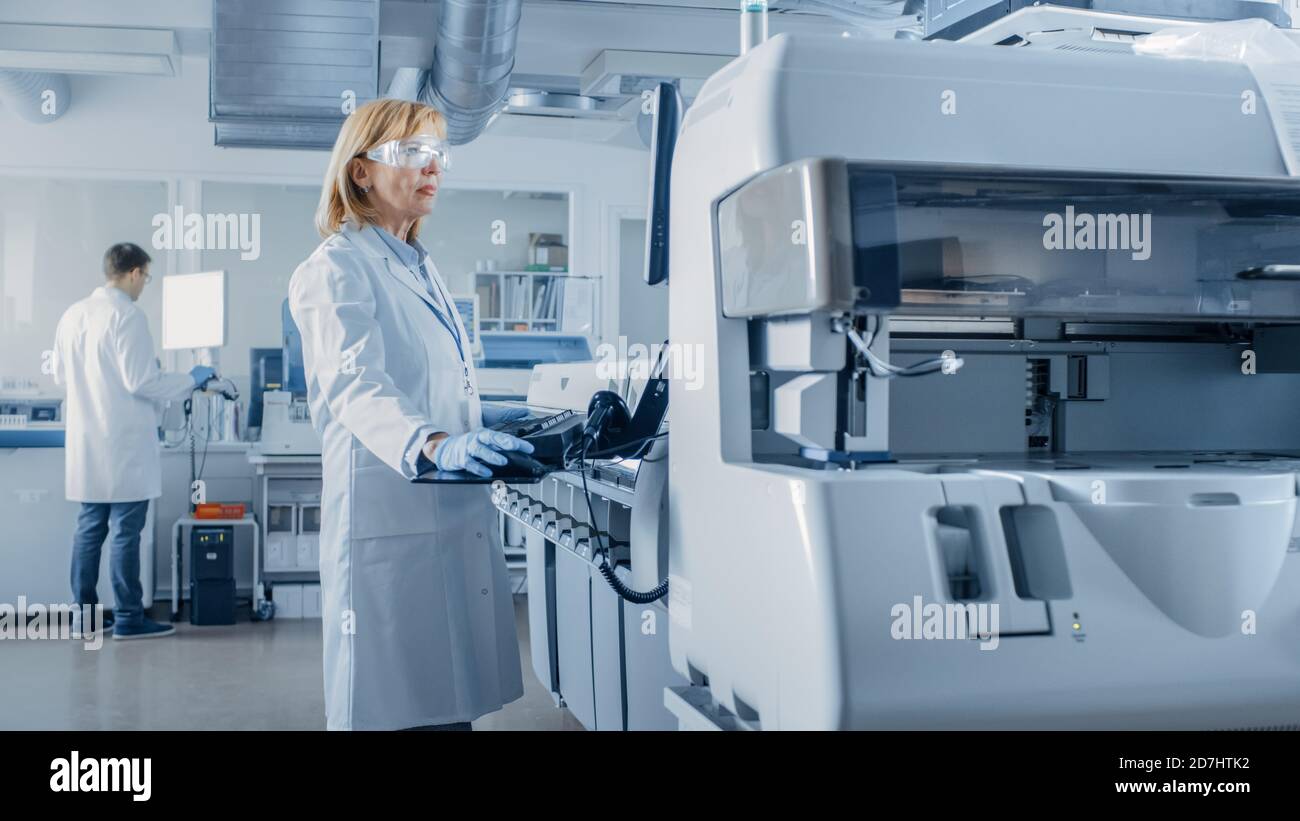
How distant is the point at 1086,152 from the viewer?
135 cm

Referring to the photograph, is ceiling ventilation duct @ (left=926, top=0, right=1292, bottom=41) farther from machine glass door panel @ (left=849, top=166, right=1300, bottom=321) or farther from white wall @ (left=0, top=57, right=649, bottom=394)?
white wall @ (left=0, top=57, right=649, bottom=394)

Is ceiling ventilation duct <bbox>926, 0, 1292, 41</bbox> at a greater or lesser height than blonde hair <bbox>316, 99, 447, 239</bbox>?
greater

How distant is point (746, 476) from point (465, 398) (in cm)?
90

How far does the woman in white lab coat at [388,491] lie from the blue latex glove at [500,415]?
8.0 inches

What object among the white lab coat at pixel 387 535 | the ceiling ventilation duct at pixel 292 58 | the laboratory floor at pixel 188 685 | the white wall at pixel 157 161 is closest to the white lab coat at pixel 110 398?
the laboratory floor at pixel 188 685

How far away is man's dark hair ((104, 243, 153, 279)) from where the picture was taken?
190 inches

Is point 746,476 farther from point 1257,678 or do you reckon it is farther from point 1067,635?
point 1257,678

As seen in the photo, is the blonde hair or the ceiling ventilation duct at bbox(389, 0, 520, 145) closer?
the blonde hair

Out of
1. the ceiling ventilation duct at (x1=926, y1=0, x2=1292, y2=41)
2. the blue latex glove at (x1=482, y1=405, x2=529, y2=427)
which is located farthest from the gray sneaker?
the ceiling ventilation duct at (x1=926, y1=0, x2=1292, y2=41)

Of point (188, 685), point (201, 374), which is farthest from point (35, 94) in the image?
point (188, 685)

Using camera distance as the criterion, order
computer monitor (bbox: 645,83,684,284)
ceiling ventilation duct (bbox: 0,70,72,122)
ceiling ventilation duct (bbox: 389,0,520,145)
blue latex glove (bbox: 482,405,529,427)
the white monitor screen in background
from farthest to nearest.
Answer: ceiling ventilation duct (bbox: 0,70,72,122) → the white monitor screen in background → ceiling ventilation duct (bbox: 389,0,520,145) → blue latex glove (bbox: 482,405,529,427) → computer monitor (bbox: 645,83,684,284)

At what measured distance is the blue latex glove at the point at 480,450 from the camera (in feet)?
5.30

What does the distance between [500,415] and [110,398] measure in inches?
126

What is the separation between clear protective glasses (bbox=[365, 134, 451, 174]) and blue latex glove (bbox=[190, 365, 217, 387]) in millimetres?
3386
